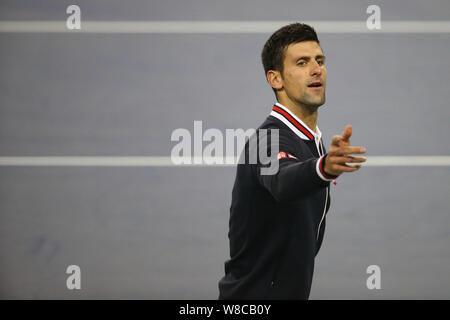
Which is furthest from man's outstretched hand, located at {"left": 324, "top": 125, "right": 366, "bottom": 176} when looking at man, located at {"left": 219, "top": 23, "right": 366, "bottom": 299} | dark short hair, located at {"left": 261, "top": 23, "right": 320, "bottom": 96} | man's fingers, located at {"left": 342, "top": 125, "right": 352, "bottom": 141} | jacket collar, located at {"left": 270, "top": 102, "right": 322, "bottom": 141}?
dark short hair, located at {"left": 261, "top": 23, "right": 320, "bottom": 96}

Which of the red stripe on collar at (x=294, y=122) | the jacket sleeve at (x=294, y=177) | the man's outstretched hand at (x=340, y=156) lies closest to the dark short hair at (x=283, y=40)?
the red stripe on collar at (x=294, y=122)

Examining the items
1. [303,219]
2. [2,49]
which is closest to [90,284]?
[2,49]

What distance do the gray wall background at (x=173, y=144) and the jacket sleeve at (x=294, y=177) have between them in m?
1.08

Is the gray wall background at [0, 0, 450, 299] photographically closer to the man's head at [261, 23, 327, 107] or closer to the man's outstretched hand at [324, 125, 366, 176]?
the man's head at [261, 23, 327, 107]

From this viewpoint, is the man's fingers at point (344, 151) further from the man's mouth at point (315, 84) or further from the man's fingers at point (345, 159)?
the man's mouth at point (315, 84)

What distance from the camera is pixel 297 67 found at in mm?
1136

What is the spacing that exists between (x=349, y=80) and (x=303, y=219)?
109cm

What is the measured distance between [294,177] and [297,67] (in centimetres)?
40

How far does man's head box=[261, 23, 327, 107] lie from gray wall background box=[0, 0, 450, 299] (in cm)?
81

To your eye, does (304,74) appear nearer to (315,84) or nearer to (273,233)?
(315,84)

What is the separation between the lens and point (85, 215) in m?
1.99

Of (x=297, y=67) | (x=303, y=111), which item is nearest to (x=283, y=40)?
(x=297, y=67)

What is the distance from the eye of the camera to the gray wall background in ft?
6.46
